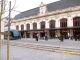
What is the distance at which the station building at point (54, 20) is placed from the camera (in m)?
40.8

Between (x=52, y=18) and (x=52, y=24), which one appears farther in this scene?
(x=52, y=24)

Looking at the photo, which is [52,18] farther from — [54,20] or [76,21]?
[76,21]

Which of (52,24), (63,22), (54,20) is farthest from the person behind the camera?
(52,24)

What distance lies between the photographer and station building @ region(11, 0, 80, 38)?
4078 centimetres

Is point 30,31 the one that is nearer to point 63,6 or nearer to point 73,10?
point 63,6

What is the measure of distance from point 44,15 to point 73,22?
38.2 ft

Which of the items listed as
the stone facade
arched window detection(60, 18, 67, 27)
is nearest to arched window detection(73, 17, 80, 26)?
the stone facade

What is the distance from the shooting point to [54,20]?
46469 millimetres

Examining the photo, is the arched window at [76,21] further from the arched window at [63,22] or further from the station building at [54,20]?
the arched window at [63,22]

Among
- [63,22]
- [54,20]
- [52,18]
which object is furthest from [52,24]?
[63,22]

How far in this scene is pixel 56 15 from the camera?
4531 centimetres

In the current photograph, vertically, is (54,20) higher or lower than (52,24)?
higher

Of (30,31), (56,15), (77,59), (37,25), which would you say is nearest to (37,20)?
(37,25)

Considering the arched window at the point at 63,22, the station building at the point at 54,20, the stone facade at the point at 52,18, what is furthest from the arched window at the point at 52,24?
the arched window at the point at 63,22
